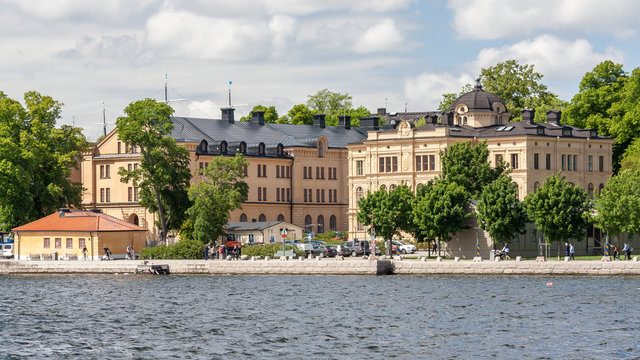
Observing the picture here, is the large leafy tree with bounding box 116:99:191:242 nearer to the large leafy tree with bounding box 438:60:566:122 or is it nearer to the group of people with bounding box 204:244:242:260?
the group of people with bounding box 204:244:242:260

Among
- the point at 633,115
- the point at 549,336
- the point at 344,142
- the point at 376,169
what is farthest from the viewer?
the point at 344,142

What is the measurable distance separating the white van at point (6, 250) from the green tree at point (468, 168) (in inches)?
1418

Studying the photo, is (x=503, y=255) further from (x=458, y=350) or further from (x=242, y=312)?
(x=458, y=350)

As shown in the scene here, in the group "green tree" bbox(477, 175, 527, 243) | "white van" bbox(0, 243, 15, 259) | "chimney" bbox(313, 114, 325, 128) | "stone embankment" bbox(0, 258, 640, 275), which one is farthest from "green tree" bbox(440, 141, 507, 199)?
"chimney" bbox(313, 114, 325, 128)

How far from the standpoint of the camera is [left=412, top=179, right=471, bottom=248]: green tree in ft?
284

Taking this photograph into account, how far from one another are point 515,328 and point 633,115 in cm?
6259

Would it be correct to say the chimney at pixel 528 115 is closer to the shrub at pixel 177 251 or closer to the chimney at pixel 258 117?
the chimney at pixel 258 117

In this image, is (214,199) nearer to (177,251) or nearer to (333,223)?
(177,251)

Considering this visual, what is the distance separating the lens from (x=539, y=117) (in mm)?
124375

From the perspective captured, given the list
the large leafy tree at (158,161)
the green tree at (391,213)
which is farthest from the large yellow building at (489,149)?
the large leafy tree at (158,161)

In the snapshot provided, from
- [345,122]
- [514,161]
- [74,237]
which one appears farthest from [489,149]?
[74,237]

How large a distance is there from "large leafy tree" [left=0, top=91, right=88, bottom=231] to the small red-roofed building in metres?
3.72

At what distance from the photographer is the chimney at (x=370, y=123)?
135475mm

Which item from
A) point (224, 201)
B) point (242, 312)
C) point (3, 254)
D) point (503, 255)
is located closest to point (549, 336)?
point (242, 312)
